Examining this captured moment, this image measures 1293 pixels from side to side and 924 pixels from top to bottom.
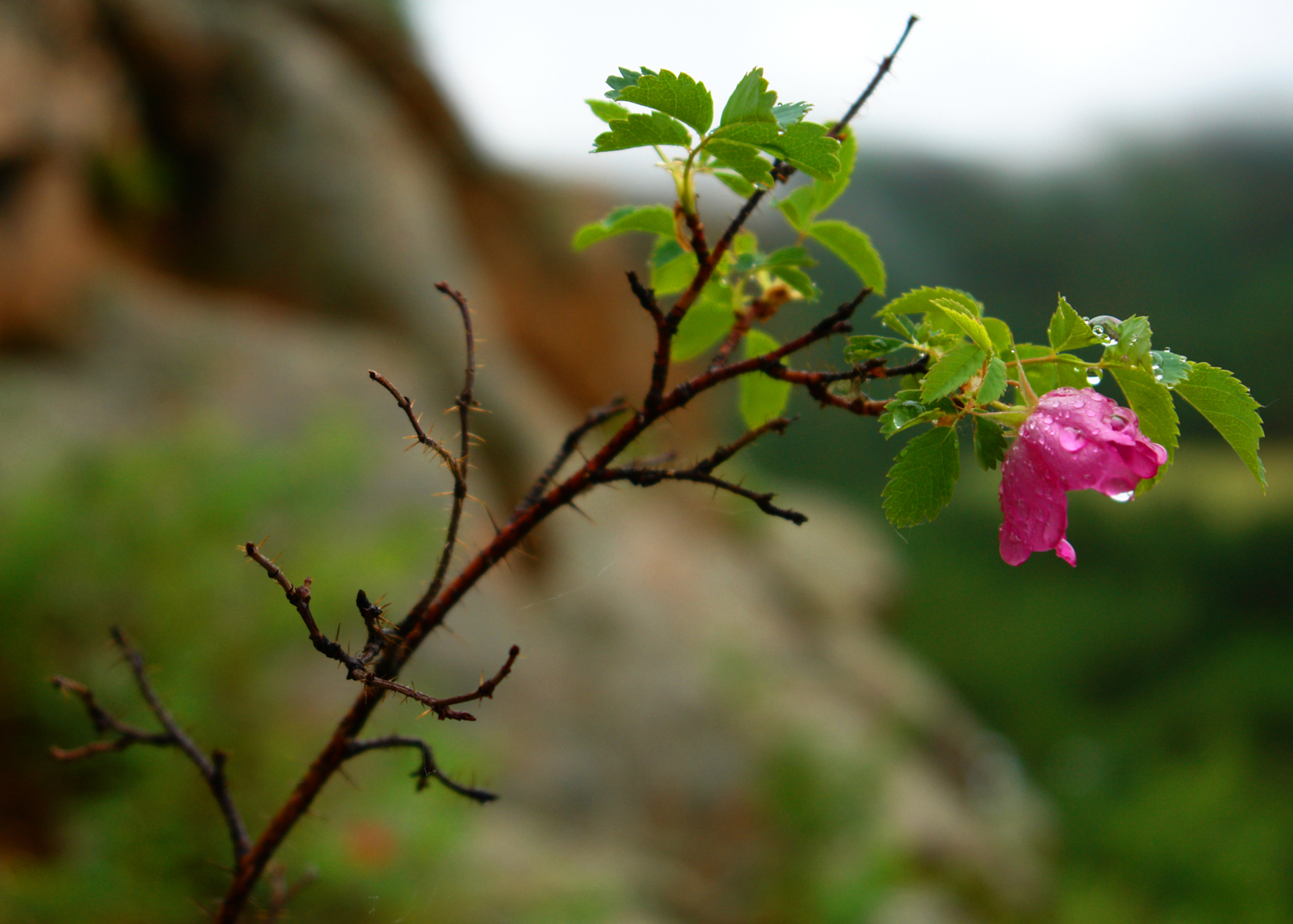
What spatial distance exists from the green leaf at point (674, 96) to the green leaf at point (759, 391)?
0.09 metres

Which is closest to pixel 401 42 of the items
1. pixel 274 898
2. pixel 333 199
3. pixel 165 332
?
pixel 333 199

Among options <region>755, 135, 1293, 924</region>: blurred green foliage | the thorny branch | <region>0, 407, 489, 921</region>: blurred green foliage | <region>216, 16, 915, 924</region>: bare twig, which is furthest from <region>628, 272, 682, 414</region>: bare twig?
<region>755, 135, 1293, 924</region>: blurred green foliage

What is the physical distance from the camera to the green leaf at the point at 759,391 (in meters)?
0.30

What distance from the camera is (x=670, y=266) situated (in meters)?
0.29

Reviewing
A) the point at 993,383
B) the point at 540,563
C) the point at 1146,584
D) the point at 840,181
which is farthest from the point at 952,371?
the point at 1146,584

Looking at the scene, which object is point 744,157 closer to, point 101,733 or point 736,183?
point 736,183

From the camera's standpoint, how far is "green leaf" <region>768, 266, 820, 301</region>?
0.27 m

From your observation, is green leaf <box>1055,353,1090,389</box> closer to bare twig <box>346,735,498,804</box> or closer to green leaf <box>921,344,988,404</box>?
green leaf <box>921,344,988,404</box>

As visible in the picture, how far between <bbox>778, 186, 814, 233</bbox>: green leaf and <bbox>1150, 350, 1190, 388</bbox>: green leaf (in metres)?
0.12

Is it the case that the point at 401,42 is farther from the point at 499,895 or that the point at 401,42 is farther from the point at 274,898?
the point at 274,898

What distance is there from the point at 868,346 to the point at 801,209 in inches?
3.4

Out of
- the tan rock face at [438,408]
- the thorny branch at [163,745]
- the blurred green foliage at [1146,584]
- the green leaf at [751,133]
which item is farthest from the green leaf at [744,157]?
the blurred green foliage at [1146,584]

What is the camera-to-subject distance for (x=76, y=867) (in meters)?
1.03

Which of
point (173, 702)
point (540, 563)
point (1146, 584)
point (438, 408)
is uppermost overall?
point (1146, 584)
